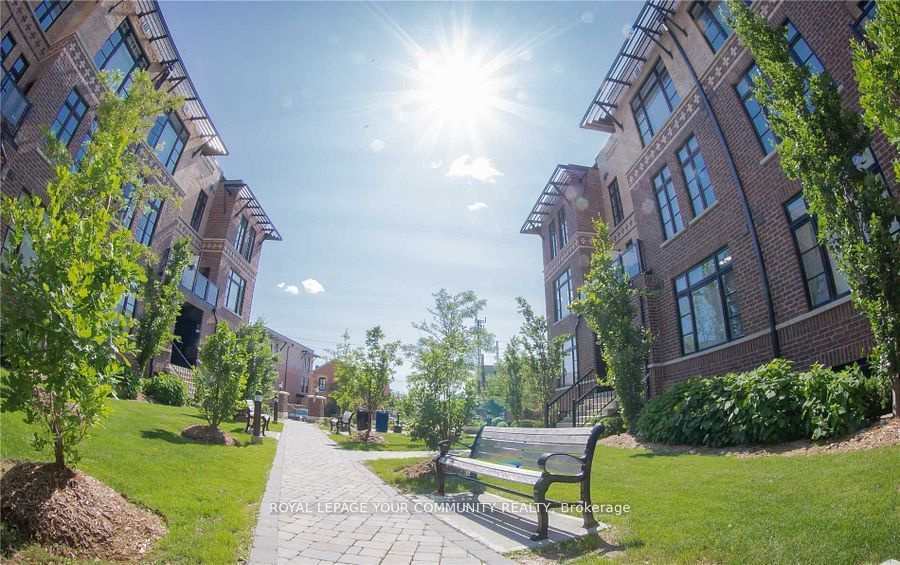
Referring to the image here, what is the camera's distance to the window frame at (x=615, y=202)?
63.6 feet

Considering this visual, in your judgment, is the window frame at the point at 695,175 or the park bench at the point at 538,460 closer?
the park bench at the point at 538,460

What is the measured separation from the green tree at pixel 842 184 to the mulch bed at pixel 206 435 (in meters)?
12.5

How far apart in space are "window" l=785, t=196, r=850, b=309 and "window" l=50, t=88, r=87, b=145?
20.1 meters

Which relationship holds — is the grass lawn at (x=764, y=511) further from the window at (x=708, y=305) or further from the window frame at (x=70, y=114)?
the window frame at (x=70, y=114)

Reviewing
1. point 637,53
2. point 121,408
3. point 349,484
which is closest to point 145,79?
point 121,408

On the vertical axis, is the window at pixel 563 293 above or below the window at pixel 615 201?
below

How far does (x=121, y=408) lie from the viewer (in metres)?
11.1

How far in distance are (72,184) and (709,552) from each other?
6.40 m

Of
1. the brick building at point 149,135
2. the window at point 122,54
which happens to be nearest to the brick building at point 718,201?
the brick building at point 149,135

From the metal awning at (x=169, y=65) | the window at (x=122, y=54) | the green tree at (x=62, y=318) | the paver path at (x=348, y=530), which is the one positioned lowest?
the paver path at (x=348, y=530)

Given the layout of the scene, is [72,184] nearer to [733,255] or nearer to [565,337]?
[733,255]

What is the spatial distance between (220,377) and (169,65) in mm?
14003

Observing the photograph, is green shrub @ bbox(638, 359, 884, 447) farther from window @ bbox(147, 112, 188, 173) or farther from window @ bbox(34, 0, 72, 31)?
window @ bbox(147, 112, 188, 173)

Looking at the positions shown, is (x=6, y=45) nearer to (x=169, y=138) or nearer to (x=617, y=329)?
(x=169, y=138)
